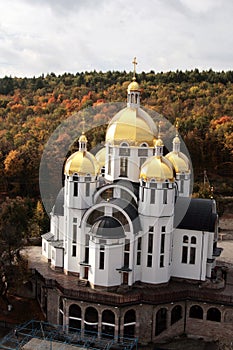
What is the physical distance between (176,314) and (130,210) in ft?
22.4

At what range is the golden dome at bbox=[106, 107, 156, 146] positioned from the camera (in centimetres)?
2748

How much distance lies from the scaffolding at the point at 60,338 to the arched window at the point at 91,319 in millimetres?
267

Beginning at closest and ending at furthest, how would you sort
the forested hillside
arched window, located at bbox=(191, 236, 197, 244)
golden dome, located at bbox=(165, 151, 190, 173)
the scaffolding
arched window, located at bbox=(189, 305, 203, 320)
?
the scaffolding → arched window, located at bbox=(189, 305, 203, 320) → arched window, located at bbox=(191, 236, 197, 244) → golden dome, located at bbox=(165, 151, 190, 173) → the forested hillside

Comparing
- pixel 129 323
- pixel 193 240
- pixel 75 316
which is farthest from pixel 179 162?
pixel 75 316

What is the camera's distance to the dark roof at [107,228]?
2517 cm

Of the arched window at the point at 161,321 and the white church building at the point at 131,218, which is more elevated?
the white church building at the point at 131,218

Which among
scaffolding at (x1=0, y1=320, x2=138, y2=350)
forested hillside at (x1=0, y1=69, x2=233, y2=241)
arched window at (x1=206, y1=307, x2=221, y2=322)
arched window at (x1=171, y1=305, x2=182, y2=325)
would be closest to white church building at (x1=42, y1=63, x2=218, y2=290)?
arched window at (x1=171, y1=305, x2=182, y2=325)

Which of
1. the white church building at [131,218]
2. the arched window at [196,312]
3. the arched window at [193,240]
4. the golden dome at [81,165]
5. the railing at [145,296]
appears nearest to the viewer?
the railing at [145,296]

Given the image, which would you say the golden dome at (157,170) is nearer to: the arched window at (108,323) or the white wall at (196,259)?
the white wall at (196,259)

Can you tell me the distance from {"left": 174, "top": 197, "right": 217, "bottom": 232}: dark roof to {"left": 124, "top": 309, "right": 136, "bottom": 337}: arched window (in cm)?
620

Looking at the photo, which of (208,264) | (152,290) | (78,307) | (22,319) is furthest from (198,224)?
(22,319)

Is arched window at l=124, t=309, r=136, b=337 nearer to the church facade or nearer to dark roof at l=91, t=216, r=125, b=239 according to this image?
the church facade

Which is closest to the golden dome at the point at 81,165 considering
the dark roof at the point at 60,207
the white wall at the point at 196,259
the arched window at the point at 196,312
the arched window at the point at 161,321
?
the dark roof at the point at 60,207

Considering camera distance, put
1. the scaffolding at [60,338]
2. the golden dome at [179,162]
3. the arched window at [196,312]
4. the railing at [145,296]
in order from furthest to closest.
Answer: the golden dome at [179,162] → the arched window at [196,312] → the railing at [145,296] → the scaffolding at [60,338]
